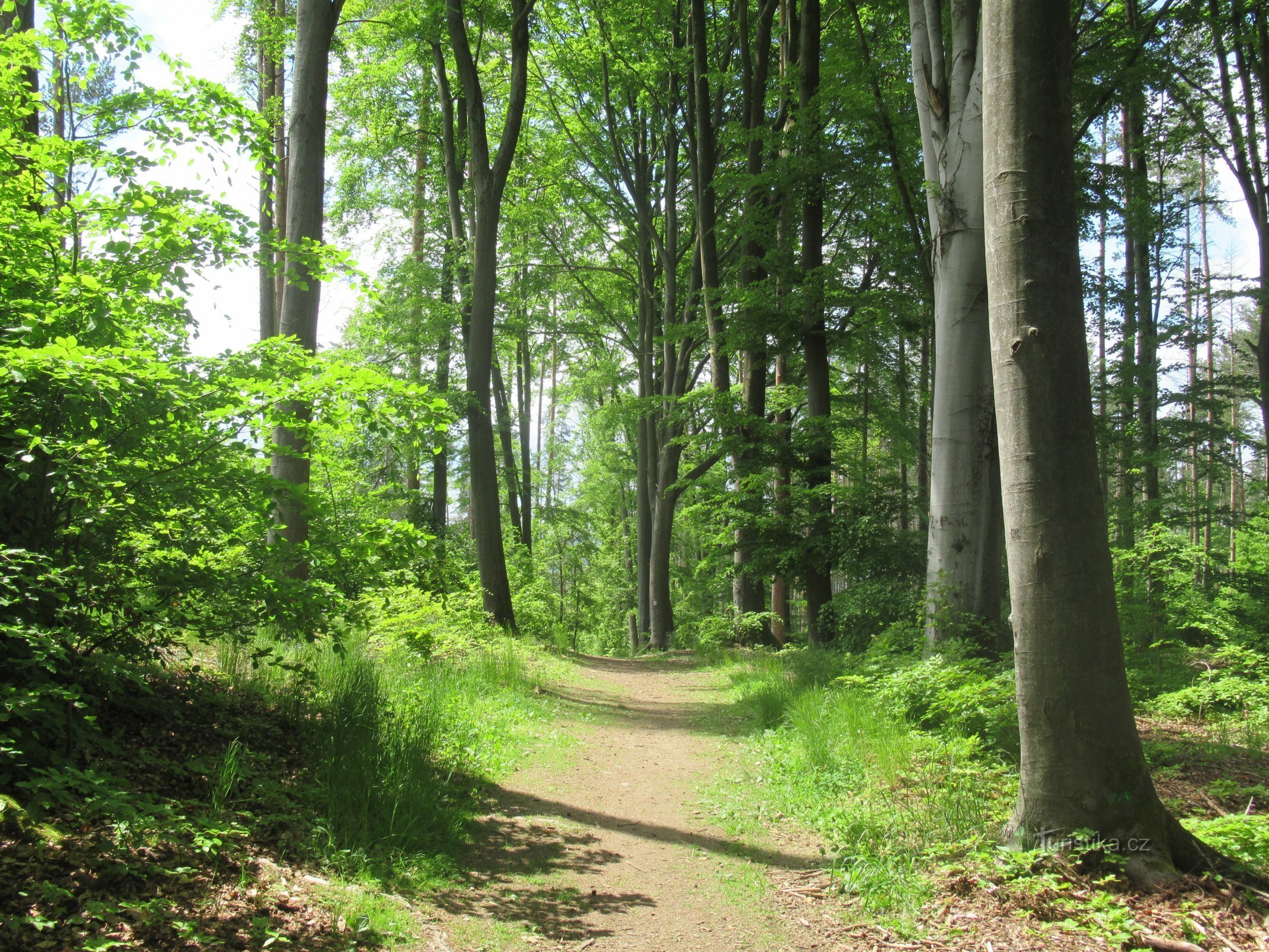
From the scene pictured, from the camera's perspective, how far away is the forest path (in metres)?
3.68

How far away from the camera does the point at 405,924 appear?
11.3 ft

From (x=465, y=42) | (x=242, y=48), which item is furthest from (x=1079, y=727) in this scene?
(x=242, y=48)

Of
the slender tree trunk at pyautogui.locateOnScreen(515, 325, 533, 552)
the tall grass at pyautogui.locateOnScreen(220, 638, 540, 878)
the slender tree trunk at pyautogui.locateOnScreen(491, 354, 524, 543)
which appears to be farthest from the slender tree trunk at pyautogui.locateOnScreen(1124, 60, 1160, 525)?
the slender tree trunk at pyautogui.locateOnScreen(515, 325, 533, 552)

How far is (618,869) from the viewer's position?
4.55 meters

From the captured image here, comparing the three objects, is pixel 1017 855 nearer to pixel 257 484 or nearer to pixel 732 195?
pixel 257 484

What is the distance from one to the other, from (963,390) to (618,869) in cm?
514

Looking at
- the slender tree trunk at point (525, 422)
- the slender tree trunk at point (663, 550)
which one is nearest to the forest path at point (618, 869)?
the slender tree trunk at point (663, 550)

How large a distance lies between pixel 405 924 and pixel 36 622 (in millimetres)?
2139

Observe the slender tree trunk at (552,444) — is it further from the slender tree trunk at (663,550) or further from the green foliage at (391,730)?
the green foliage at (391,730)

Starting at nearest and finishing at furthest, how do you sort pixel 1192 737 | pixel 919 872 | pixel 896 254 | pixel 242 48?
pixel 919 872 < pixel 1192 737 < pixel 896 254 < pixel 242 48

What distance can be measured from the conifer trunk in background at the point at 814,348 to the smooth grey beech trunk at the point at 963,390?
462 cm

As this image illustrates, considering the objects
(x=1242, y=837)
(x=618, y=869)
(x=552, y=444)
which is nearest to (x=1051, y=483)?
(x=1242, y=837)

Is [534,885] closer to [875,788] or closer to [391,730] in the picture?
[391,730]

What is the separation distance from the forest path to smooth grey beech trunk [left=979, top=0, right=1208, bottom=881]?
1.47m
